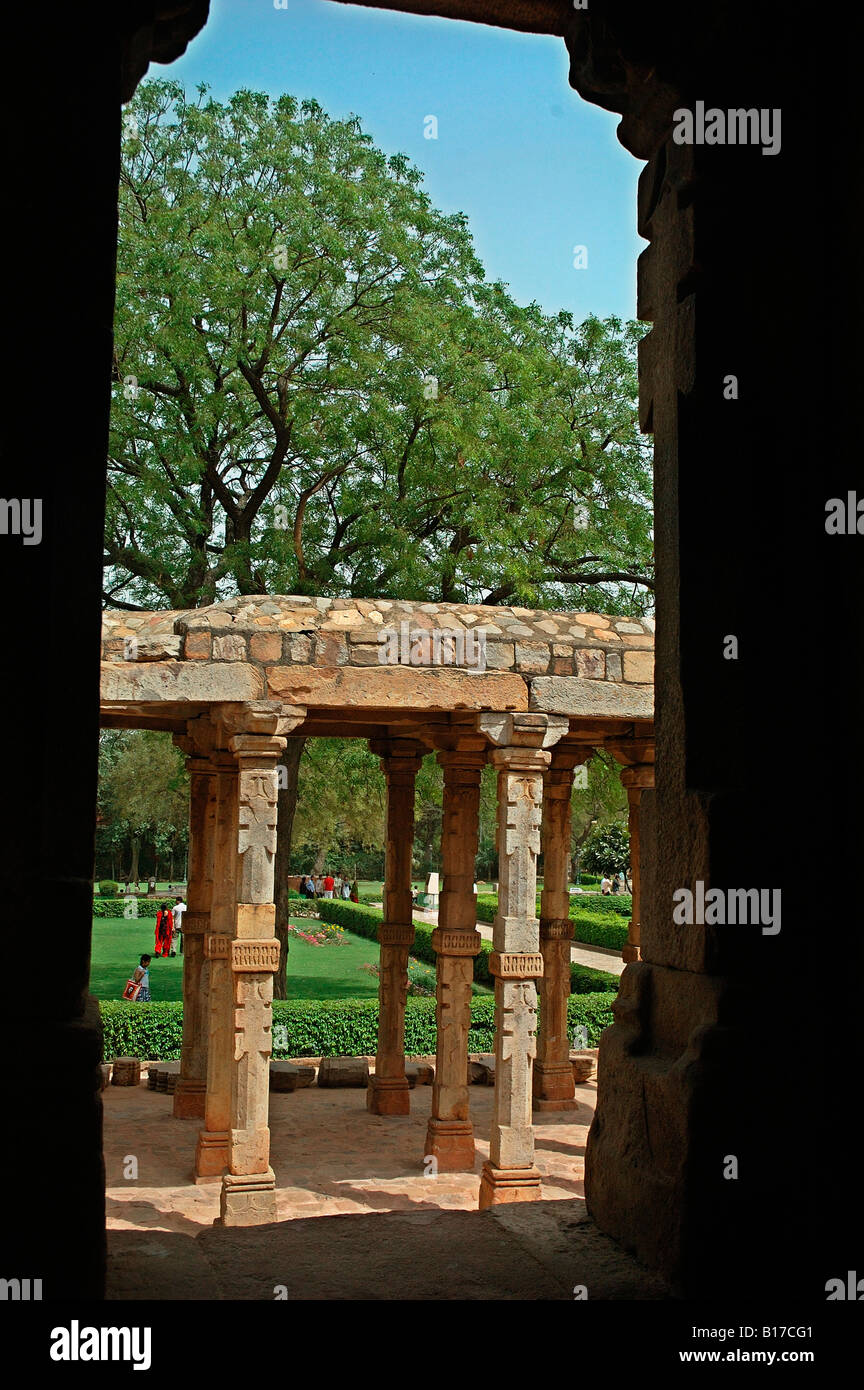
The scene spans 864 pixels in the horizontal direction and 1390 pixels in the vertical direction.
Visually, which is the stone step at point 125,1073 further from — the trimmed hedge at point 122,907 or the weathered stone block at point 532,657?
the trimmed hedge at point 122,907

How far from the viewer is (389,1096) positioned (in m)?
12.4

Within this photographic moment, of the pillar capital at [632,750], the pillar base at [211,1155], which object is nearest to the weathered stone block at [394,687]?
the pillar capital at [632,750]

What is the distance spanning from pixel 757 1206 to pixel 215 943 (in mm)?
8075

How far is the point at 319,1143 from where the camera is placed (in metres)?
11.2

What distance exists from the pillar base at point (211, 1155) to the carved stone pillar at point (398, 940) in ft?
8.61

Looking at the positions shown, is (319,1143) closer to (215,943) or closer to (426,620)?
(215,943)

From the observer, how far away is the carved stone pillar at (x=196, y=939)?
11984mm

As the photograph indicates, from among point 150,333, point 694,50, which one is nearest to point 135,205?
point 150,333

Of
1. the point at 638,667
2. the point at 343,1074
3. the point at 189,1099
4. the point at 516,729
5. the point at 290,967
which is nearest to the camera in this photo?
the point at 516,729

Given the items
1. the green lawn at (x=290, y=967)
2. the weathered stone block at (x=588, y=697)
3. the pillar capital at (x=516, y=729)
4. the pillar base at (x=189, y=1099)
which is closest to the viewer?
the pillar capital at (x=516, y=729)

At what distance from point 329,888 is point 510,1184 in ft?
97.5

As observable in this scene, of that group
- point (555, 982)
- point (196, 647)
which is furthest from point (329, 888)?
point (196, 647)

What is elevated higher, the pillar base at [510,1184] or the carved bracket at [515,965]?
the carved bracket at [515,965]

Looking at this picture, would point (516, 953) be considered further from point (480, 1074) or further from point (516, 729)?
point (480, 1074)
